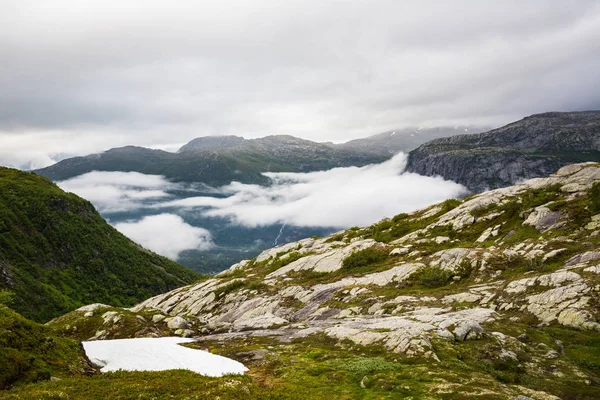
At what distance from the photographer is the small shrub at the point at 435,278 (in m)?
59.9

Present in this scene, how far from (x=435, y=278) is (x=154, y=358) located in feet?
157

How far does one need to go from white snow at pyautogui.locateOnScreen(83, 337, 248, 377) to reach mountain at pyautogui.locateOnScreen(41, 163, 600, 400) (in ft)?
9.71

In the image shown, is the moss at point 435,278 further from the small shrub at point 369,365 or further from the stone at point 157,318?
the stone at point 157,318

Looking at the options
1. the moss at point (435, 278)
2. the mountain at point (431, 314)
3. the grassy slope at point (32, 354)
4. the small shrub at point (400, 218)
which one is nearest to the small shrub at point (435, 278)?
the moss at point (435, 278)

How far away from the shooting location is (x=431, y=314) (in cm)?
4644

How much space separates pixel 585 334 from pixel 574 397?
46.3 ft

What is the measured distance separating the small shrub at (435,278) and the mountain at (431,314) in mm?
224

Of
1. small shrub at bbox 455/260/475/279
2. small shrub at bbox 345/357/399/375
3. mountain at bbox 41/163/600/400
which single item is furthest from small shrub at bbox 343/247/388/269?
small shrub at bbox 345/357/399/375

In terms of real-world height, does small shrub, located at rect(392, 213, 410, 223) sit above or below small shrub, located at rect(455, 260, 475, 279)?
above

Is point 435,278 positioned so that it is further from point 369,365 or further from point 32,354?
point 32,354

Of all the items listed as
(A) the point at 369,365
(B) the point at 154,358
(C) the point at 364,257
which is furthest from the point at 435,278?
(B) the point at 154,358

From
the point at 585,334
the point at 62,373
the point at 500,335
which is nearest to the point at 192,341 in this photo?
the point at 62,373

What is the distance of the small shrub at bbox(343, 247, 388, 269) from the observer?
83.1m

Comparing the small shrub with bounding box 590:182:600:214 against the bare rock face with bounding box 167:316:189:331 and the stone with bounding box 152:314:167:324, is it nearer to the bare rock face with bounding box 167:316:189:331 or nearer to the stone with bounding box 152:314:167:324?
the bare rock face with bounding box 167:316:189:331
